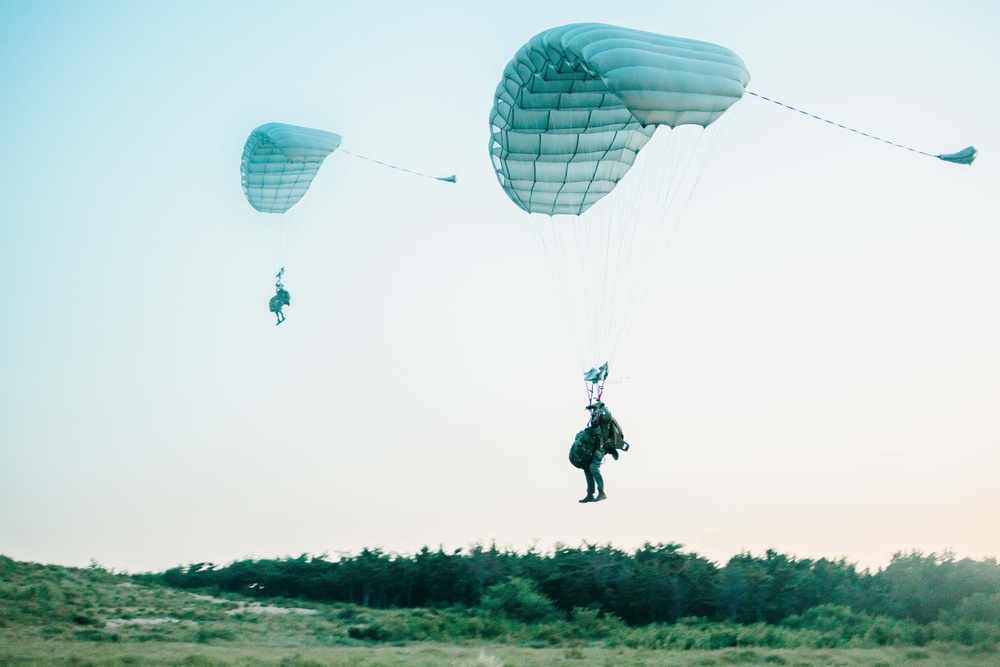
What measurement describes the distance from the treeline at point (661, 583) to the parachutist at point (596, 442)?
725 inches

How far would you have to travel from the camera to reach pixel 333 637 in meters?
31.0

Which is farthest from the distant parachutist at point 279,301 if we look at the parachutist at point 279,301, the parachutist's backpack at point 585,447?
the parachutist's backpack at point 585,447

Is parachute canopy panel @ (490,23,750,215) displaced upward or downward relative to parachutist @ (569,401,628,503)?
upward

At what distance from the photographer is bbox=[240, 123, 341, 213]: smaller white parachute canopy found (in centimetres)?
3033

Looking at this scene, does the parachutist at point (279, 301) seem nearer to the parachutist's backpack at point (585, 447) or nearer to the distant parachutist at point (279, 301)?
the distant parachutist at point (279, 301)

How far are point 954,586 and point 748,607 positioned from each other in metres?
6.68

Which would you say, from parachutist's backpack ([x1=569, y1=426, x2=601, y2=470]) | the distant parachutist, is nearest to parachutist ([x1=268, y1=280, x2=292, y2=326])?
the distant parachutist

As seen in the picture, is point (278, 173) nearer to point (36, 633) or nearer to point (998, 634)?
point (36, 633)

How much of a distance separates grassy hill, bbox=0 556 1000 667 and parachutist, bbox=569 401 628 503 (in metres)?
7.37

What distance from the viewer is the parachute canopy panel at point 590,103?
54.6ft

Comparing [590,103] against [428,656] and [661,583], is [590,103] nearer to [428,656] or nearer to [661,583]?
[428,656]

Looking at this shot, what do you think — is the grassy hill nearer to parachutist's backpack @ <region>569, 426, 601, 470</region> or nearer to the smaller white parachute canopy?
parachutist's backpack @ <region>569, 426, 601, 470</region>

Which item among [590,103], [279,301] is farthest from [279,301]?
[590,103]

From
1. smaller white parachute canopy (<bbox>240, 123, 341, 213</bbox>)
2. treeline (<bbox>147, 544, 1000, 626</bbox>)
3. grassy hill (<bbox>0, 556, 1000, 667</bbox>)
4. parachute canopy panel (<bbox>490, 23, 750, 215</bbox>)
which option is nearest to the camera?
parachute canopy panel (<bbox>490, 23, 750, 215</bbox>)
